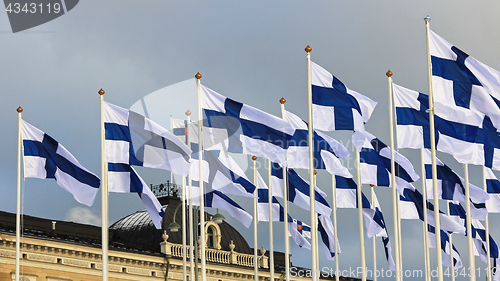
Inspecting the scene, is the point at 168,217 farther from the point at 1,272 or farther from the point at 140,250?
the point at 1,272

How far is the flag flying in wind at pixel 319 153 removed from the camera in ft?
116

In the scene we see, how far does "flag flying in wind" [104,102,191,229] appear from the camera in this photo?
32.2 meters

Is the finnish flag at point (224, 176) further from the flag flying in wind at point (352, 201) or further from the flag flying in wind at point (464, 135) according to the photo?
the flag flying in wind at point (352, 201)

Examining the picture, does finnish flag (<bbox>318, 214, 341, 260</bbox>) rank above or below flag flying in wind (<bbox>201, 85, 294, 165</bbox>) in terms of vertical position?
below

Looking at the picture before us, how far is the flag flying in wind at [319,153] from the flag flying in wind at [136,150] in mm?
5314

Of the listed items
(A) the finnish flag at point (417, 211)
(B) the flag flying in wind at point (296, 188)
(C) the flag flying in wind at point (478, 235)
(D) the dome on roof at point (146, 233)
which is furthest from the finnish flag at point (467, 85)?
(D) the dome on roof at point (146, 233)

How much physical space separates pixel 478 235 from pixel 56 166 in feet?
86.4

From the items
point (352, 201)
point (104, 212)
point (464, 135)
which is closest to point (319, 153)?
point (464, 135)

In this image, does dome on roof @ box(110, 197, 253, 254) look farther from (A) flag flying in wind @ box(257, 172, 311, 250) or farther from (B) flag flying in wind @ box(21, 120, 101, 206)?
(B) flag flying in wind @ box(21, 120, 101, 206)

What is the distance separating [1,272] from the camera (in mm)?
49719

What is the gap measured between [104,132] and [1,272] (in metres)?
21.5

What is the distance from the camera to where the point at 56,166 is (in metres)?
33.7

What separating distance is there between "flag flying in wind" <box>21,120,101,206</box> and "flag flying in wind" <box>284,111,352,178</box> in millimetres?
8280

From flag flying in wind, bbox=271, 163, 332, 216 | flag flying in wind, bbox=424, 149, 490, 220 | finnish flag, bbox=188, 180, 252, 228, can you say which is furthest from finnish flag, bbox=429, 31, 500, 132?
flag flying in wind, bbox=271, 163, 332, 216
